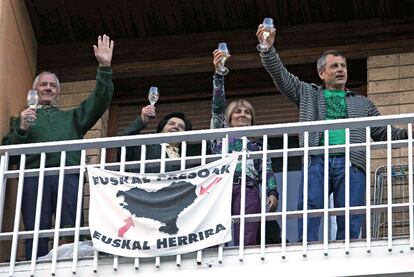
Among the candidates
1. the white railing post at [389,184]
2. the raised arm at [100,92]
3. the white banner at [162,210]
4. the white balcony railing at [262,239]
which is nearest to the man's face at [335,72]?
the white balcony railing at [262,239]

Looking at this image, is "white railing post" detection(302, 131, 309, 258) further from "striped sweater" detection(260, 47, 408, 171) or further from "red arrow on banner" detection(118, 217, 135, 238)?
"red arrow on banner" detection(118, 217, 135, 238)

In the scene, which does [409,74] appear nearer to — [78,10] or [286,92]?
[286,92]

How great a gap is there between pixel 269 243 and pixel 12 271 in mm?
2199

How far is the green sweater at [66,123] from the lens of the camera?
46.0ft

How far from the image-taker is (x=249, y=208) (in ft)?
43.7

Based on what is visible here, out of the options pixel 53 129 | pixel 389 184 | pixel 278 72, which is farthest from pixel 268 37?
pixel 53 129

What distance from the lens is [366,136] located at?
1295 cm

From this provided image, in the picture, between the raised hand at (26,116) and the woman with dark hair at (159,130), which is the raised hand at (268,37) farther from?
the raised hand at (26,116)

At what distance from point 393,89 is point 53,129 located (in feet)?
11.4

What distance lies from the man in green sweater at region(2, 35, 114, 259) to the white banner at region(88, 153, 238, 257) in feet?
2.16

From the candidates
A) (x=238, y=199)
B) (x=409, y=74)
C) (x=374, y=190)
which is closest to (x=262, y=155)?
(x=238, y=199)

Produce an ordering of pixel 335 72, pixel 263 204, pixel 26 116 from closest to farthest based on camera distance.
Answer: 1. pixel 263 204
2. pixel 26 116
3. pixel 335 72

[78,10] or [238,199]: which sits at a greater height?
[78,10]

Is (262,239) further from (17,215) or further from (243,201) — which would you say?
(17,215)
